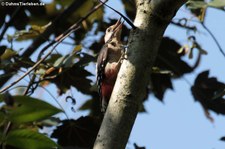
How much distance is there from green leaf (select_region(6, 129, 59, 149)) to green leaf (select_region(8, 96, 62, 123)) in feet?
0.29

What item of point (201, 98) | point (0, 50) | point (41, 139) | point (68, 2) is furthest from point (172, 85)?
point (41, 139)

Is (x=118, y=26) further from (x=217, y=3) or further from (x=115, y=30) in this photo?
(x=217, y=3)

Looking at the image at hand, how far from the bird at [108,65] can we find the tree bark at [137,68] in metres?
2.07

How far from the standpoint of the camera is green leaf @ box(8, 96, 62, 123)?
1.79 m

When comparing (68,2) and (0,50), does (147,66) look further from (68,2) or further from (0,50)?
(68,2)

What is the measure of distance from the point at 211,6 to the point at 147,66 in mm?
1168

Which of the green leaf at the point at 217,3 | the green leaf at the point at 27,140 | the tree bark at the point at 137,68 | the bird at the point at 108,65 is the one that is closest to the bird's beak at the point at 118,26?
the bird at the point at 108,65

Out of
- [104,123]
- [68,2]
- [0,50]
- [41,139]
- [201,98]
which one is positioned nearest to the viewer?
[41,139]

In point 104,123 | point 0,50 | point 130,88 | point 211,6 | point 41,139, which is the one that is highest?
point 211,6

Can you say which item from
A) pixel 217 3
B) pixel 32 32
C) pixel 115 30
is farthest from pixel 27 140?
pixel 115 30

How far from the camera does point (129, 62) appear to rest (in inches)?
95.7

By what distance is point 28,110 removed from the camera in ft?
5.90

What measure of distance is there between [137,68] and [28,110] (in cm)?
75

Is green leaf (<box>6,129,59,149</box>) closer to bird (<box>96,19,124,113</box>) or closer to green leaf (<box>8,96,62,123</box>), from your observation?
green leaf (<box>8,96,62,123</box>)
